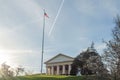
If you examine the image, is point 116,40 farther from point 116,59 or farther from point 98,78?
point 98,78

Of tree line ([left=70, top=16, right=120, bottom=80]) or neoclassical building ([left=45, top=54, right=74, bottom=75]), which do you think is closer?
tree line ([left=70, top=16, right=120, bottom=80])

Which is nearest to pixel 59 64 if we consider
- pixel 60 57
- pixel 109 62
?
pixel 60 57

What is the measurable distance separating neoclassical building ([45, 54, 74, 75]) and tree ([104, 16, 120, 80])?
2253 inches

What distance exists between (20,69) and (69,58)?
44472 millimetres

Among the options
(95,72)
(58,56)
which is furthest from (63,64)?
(95,72)

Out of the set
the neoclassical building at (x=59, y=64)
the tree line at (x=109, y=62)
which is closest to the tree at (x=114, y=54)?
the tree line at (x=109, y=62)

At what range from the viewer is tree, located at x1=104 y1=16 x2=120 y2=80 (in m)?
27.3

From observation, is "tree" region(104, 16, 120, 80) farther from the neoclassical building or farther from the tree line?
the neoclassical building

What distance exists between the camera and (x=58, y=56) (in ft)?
297

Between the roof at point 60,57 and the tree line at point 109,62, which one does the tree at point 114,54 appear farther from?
the roof at point 60,57

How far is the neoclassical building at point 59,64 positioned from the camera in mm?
87688

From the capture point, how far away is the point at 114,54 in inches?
1110

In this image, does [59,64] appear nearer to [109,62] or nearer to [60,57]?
[60,57]

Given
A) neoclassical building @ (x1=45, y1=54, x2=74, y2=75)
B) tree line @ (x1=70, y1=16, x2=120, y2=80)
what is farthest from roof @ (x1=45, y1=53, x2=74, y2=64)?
tree line @ (x1=70, y1=16, x2=120, y2=80)
